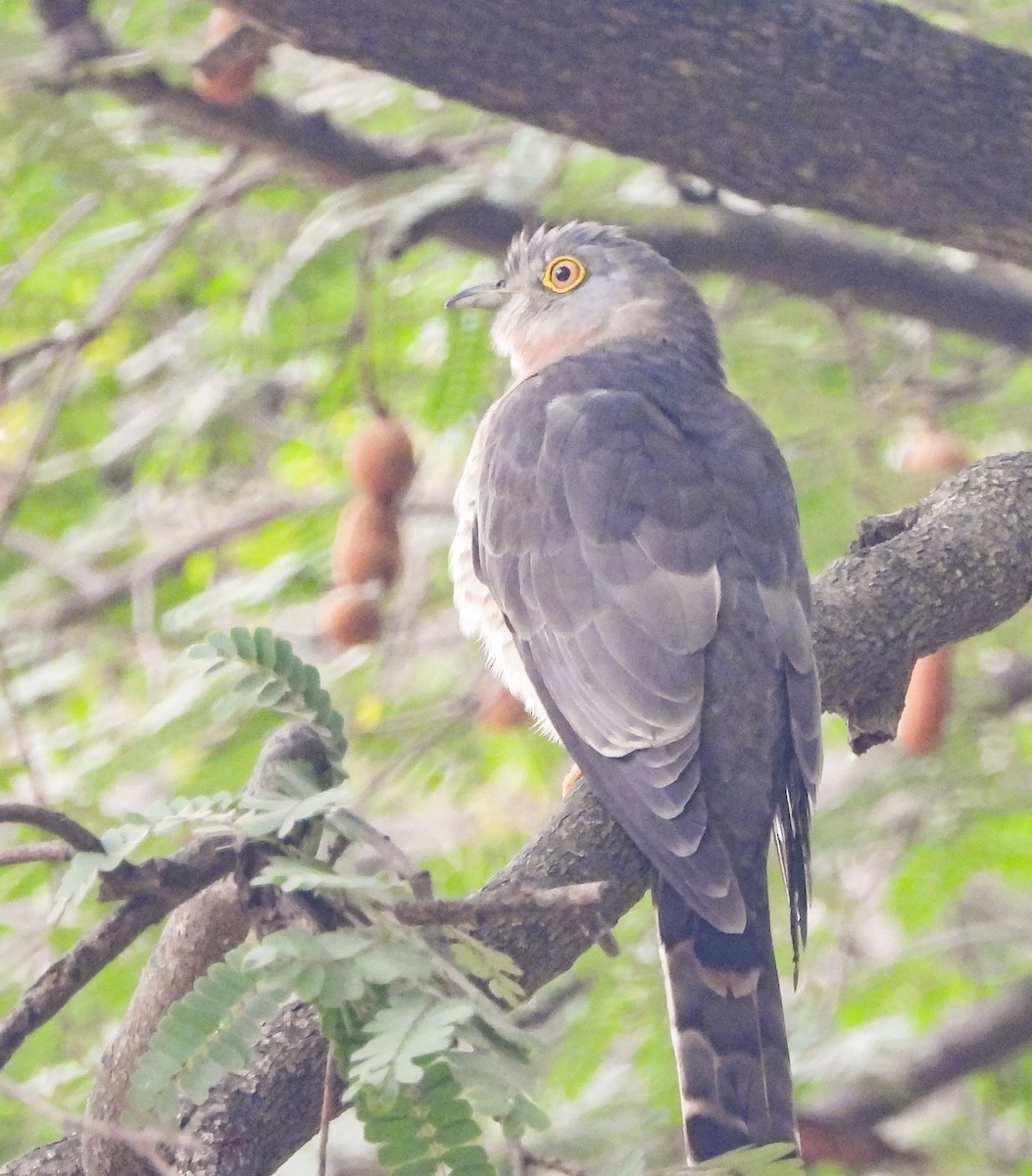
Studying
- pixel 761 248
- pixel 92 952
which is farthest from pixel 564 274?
pixel 92 952

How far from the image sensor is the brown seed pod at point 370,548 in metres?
4.74

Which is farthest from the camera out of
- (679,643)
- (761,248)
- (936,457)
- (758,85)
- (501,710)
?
(761,248)

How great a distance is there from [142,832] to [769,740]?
1.80 meters

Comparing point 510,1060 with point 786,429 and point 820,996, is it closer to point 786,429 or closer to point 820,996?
point 820,996

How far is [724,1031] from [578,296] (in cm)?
297

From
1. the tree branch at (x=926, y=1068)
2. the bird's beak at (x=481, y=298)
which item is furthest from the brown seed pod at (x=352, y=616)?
the tree branch at (x=926, y=1068)

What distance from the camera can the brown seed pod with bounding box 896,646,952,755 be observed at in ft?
16.4

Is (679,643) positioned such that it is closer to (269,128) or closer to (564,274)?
(564,274)

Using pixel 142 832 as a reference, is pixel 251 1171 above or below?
below

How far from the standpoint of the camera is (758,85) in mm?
4473

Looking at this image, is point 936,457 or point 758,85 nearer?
point 758,85

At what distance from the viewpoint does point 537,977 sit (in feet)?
10.1

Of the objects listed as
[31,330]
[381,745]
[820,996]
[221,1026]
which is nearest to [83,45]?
[31,330]

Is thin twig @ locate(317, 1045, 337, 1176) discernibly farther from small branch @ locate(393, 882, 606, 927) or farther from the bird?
the bird
